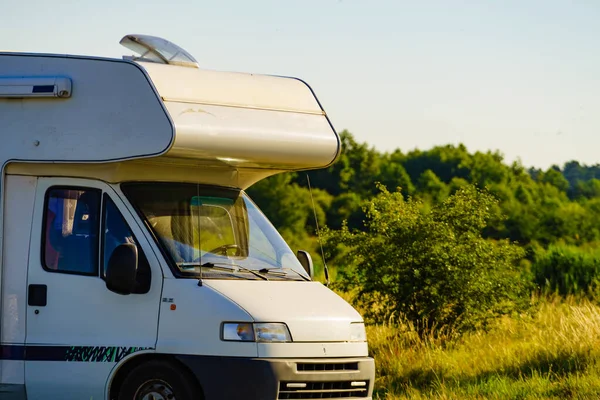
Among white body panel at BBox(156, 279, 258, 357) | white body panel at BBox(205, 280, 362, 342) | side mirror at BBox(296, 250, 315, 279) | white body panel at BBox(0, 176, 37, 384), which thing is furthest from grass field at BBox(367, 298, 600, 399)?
white body panel at BBox(0, 176, 37, 384)

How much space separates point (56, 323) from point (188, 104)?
206 centimetres

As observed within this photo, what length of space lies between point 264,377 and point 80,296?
5.57 ft

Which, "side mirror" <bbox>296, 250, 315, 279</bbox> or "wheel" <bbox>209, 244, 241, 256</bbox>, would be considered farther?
"side mirror" <bbox>296, 250, 315, 279</bbox>

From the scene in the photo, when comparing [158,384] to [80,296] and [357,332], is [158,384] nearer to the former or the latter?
[80,296]

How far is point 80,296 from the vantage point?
895 cm

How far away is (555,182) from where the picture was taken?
12444 centimetres

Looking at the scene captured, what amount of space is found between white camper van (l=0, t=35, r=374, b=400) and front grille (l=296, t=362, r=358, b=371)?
1 centimetres

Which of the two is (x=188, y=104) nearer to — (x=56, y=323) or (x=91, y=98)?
(x=91, y=98)

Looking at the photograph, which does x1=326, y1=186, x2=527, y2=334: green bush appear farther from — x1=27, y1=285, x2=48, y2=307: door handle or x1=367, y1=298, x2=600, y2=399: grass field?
x1=27, y1=285, x2=48, y2=307: door handle

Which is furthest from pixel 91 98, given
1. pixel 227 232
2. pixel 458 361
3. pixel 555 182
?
pixel 555 182

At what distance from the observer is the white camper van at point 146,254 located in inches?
335

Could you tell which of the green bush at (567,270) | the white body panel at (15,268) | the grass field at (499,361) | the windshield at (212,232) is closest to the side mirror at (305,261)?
the windshield at (212,232)

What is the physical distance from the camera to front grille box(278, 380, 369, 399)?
333 inches

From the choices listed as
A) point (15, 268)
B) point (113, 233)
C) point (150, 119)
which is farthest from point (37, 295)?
point (150, 119)
